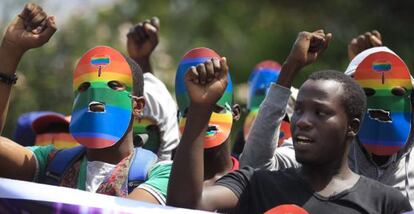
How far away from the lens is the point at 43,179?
5402 mm

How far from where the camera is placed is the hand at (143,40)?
7.25m

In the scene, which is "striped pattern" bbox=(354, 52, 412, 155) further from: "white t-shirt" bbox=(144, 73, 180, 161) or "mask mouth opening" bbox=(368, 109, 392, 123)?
"white t-shirt" bbox=(144, 73, 180, 161)

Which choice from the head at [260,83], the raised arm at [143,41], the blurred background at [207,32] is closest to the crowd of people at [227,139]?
the raised arm at [143,41]

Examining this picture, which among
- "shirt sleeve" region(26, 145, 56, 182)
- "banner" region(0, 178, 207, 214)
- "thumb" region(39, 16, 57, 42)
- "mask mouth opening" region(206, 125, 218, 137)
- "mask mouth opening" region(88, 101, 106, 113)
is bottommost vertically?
"banner" region(0, 178, 207, 214)

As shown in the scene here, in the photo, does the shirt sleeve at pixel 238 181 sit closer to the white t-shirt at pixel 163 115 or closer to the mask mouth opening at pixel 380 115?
the mask mouth opening at pixel 380 115

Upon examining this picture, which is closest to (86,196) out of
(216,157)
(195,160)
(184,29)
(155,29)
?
(195,160)

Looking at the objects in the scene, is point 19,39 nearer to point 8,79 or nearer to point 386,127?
point 8,79

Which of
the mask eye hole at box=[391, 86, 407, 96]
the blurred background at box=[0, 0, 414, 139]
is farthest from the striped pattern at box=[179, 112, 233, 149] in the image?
the blurred background at box=[0, 0, 414, 139]

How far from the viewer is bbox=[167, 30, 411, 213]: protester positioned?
14.7ft

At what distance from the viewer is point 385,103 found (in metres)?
5.66

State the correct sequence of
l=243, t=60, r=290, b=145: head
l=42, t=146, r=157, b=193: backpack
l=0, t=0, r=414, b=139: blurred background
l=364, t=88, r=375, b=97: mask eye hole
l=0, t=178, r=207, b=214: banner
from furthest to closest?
1. l=0, t=0, r=414, b=139: blurred background
2. l=243, t=60, r=290, b=145: head
3. l=364, t=88, r=375, b=97: mask eye hole
4. l=42, t=146, r=157, b=193: backpack
5. l=0, t=178, r=207, b=214: banner

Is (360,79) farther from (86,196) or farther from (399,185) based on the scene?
(86,196)

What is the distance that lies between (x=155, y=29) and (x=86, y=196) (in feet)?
9.04

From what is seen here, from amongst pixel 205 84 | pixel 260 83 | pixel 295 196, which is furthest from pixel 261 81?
pixel 205 84
